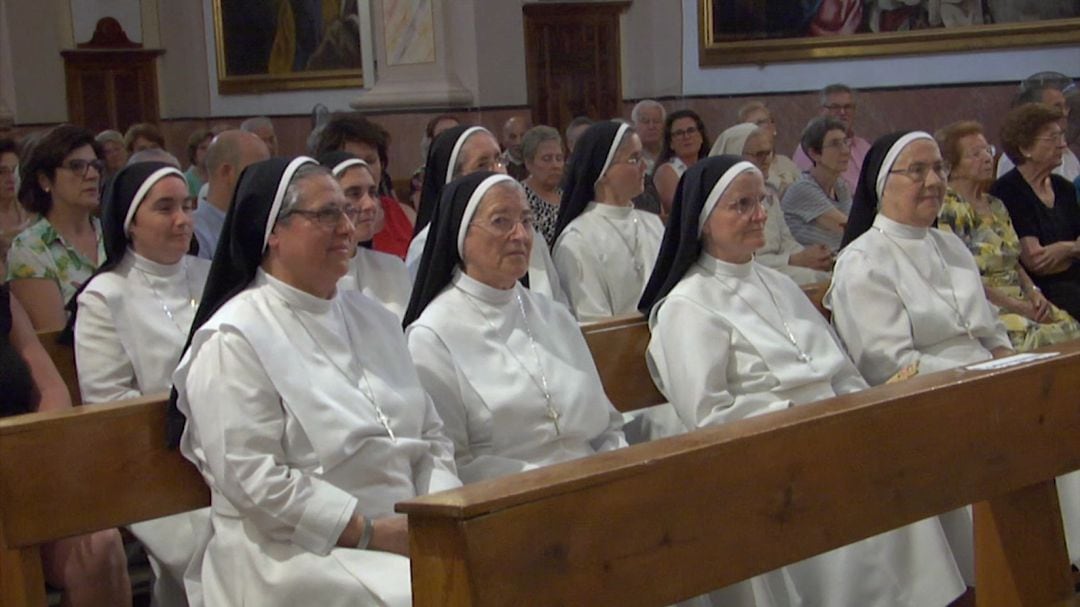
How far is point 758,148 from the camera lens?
331 inches

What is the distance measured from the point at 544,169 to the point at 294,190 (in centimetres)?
353

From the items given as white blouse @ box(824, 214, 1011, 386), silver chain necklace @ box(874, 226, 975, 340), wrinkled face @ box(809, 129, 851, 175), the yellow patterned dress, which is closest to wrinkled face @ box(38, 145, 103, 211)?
white blouse @ box(824, 214, 1011, 386)

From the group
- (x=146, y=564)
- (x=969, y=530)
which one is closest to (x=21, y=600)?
(x=146, y=564)

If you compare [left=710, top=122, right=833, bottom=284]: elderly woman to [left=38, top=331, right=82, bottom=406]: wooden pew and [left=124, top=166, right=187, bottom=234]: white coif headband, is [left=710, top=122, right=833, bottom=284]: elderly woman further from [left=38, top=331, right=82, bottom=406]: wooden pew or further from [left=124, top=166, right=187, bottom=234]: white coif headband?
[left=38, top=331, right=82, bottom=406]: wooden pew

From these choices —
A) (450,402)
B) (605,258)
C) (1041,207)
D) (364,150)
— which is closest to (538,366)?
(450,402)

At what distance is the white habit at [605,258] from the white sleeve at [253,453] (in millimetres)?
2478

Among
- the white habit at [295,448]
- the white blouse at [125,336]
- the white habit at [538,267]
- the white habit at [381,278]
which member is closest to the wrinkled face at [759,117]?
the white habit at [538,267]

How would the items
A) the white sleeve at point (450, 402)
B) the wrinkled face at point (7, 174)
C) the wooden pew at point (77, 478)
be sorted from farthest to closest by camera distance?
the wrinkled face at point (7, 174), the white sleeve at point (450, 402), the wooden pew at point (77, 478)

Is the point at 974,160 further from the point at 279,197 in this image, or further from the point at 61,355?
the point at 61,355

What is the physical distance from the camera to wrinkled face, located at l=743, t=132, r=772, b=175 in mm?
8391

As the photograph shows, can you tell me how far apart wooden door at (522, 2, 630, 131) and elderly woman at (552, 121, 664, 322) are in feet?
30.0

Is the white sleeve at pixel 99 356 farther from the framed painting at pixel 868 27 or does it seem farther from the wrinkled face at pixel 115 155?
the framed painting at pixel 868 27

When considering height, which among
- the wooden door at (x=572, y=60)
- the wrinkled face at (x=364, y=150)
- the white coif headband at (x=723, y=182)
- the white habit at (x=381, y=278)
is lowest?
the white habit at (x=381, y=278)

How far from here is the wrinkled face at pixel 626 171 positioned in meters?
6.16
